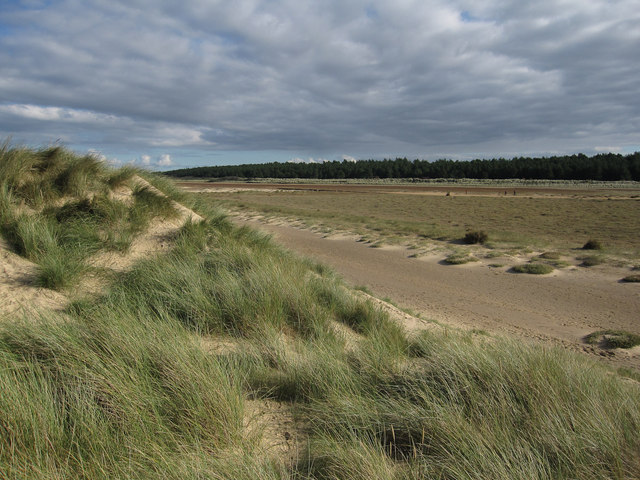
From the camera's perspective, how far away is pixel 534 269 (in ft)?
48.3

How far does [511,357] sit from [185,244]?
5934mm

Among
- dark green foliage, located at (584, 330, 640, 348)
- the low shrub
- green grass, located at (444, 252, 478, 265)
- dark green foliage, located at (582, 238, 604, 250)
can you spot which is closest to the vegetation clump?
the low shrub

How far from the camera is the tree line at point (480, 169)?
91.4 m

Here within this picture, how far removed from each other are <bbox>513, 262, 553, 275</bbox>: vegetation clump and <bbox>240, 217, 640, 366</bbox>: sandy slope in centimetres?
33

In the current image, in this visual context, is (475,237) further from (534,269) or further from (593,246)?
(534,269)

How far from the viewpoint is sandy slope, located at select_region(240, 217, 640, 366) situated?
9.78 m

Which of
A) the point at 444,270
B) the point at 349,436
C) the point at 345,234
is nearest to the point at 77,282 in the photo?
the point at 349,436

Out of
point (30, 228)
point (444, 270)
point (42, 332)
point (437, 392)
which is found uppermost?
point (30, 228)

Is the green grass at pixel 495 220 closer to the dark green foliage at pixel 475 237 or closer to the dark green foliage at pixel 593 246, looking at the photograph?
the dark green foliage at pixel 593 246

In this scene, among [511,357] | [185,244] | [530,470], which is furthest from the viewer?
[185,244]

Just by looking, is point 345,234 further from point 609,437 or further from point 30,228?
point 609,437

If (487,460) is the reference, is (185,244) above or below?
above

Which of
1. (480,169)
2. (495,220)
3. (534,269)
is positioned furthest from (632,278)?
(480,169)

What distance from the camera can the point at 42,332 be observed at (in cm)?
357
